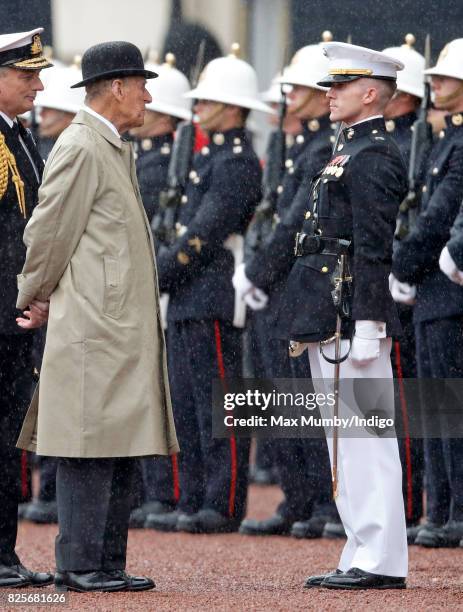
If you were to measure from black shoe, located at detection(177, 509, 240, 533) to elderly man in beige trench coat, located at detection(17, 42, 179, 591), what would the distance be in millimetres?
2282

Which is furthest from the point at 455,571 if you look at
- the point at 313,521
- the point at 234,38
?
the point at 234,38

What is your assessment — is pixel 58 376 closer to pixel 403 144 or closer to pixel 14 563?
pixel 14 563

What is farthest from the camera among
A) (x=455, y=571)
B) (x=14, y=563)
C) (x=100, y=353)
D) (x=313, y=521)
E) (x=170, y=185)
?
(x=170, y=185)

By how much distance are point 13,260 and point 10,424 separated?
2.14 ft

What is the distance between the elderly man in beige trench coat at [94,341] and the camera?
19.6 feet

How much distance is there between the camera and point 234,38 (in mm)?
16031

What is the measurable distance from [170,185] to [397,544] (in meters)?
3.40

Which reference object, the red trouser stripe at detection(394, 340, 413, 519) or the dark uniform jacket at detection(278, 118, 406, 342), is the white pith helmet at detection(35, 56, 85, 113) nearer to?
the red trouser stripe at detection(394, 340, 413, 519)

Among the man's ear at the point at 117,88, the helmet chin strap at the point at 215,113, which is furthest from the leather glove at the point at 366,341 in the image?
the helmet chin strap at the point at 215,113

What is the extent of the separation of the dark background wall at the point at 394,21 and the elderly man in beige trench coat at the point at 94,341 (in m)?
4.55

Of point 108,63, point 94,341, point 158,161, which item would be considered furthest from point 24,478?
point 108,63

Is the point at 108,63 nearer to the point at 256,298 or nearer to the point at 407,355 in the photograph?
the point at 256,298

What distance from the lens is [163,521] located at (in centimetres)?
866

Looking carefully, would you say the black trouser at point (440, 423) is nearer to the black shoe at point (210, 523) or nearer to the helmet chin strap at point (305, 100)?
the black shoe at point (210, 523)
